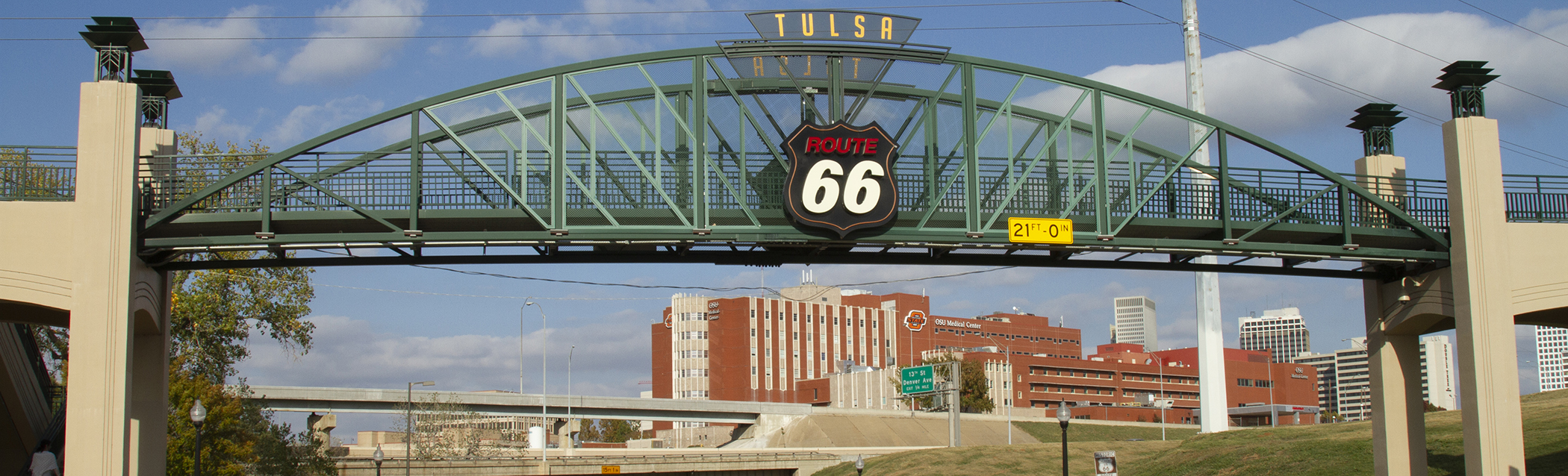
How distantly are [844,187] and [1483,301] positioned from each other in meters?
14.3

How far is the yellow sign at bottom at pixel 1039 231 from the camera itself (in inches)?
1037

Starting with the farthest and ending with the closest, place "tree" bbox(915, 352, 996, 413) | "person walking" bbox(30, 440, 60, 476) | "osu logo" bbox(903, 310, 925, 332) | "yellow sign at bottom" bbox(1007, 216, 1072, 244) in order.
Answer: "osu logo" bbox(903, 310, 925, 332), "tree" bbox(915, 352, 996, 413), "yellow sign at bottom" bbox(1007, 216, 1072, 244), "person walking" bbox(30, 440, 60, 476)

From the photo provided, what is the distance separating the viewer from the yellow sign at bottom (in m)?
26.3

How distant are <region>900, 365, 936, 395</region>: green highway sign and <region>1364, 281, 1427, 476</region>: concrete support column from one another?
53576 millimetres

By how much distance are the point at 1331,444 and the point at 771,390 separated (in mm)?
124730

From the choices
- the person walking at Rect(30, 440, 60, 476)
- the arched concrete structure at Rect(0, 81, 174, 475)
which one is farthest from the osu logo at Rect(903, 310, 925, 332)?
the arched concrete structure at Rect(0, 81, 174, 475)

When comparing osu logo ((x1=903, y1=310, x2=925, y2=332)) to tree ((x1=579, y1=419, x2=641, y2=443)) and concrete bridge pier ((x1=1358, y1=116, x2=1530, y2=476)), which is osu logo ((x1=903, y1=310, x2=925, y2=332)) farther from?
concrete bridge pier ((x1=1358, y1=116, x2=1530, y2=476))

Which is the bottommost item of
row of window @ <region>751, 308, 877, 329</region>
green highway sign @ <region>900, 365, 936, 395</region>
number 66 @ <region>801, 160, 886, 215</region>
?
green highway sign @ <region>900, 365, 936, 395</region>

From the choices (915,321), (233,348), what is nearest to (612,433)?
(915,321)

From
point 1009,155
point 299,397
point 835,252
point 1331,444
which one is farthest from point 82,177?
point 299,397

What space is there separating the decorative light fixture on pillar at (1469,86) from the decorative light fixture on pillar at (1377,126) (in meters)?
2.49

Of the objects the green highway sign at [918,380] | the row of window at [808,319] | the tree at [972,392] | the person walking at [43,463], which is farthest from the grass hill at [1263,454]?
the row of window at [808,319]

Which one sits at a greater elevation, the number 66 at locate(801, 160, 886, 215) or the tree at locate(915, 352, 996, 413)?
the number 66 at locate(801, 160, 886, 215)

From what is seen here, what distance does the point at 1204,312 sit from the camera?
45219 mm
